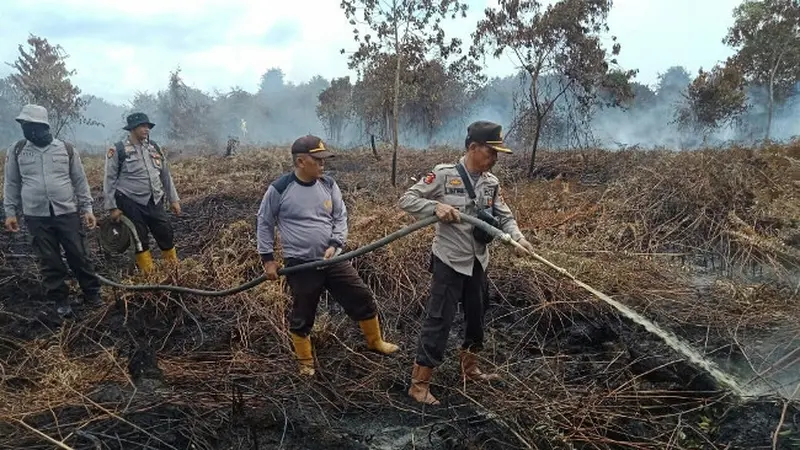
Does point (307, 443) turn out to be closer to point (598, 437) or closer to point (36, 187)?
point (598, 437)

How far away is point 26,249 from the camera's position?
22.7 feet

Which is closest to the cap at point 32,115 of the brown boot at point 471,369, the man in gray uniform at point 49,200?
the man in gray uniform at point 49,200

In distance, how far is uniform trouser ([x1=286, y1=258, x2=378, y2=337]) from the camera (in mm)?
3555

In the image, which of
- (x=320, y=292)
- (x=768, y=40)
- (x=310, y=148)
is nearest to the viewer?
(x=310, y=148)

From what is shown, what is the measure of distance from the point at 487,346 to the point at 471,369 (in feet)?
2.37

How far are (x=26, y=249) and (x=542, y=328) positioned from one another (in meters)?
6.50

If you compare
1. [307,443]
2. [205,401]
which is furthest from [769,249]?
→ [205,401]

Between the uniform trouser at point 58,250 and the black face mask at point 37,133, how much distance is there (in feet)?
2.10

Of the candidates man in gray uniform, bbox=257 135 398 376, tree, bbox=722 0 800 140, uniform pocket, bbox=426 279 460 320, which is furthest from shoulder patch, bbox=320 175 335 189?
tree, bbox=722 0 800 140

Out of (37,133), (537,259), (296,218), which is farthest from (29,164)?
(537,259)

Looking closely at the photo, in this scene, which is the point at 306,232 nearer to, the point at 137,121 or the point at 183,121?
the point at 137,121

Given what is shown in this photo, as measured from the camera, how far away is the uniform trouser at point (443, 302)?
10.4 ft

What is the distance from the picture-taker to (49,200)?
4559 millimetres

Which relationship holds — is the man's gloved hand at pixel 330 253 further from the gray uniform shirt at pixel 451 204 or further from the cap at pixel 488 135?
the cap at pixel 488 135
